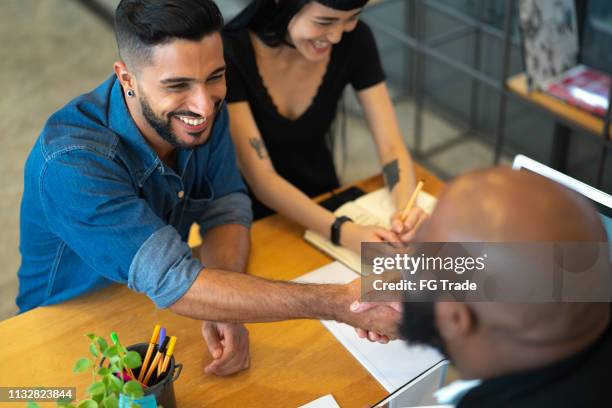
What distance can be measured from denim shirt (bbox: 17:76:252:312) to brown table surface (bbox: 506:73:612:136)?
142 centimetres

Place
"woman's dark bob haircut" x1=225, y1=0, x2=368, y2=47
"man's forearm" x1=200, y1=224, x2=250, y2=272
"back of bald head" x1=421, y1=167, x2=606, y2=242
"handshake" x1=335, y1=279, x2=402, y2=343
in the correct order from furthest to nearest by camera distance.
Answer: "woman's dark bob haircut" x1=225, y1=0, x2=368, y2=47 → "man's forearm" x1=200, y1=224, x2=250, y2=272 → "handshake" x1=335, y1=279, x2=402, y2=343 → "back of bald head" x1=421, y1=167, x2=606, y2=242

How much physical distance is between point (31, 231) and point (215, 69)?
1.76ft

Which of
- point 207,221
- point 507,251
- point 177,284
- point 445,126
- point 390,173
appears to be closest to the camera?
point 507,251

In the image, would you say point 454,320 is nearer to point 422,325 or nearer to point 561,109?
point 422,325

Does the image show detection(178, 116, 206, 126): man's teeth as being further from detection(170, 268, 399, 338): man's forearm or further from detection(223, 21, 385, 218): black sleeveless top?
detection(223, 21, 385, 218): black sleeveless top

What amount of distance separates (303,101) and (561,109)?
110cm

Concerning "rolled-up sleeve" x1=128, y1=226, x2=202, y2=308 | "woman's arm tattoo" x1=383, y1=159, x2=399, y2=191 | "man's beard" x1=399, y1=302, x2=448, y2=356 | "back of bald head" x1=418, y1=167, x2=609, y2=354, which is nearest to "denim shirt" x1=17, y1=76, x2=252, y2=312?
"rolled-up sleeve" x1=128, y1=226, x2=202, y2=308

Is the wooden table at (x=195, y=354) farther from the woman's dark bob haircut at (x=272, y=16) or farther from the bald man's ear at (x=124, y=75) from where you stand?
the woman's dark bob haircut at (x=272, y=16)

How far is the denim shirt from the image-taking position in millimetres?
1262

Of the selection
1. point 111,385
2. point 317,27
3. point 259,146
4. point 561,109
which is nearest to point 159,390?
point 111,385

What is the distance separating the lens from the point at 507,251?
619mm

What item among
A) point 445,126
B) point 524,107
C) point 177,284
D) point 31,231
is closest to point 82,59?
point 445,126

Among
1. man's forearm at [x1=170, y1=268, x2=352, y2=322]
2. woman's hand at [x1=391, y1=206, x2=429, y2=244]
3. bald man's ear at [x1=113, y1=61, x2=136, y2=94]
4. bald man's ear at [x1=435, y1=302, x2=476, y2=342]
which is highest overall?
bald man's ear at [x1=435, y1=302, x2=476, y2=342]

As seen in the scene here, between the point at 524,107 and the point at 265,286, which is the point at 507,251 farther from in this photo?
the point at 524,107
